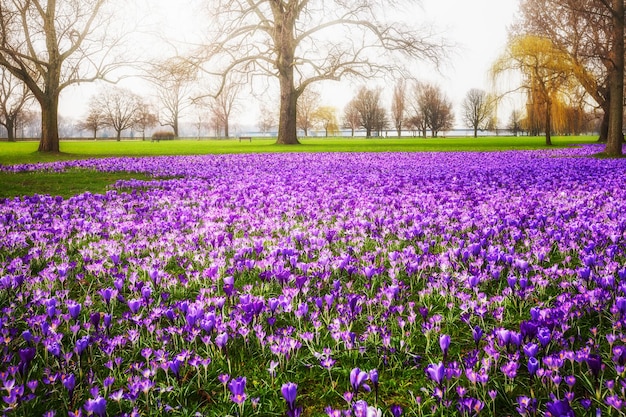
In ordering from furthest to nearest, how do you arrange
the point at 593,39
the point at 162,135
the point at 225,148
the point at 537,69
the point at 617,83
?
the point at 162,135, the point at 225,148, the point at 537,69, the point at 593,39, the point at 617,83

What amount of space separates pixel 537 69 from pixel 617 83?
48.2 feet

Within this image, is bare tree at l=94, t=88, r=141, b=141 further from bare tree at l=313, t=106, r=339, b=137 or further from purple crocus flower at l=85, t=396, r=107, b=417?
purple crocus flower at l=85, t=396, r=107, b=417

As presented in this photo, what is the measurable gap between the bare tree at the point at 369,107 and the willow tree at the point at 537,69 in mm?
75211

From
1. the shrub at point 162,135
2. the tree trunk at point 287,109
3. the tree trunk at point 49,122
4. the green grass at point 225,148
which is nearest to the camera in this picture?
the green grass at point 225,148

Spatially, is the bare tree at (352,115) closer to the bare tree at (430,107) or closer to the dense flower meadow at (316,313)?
the bare tree at (430,107)

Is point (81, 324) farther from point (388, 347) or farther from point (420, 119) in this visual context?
point (420, 119)

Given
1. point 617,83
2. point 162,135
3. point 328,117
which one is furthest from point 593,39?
point 162,135

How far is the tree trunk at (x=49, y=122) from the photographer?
84.1ft

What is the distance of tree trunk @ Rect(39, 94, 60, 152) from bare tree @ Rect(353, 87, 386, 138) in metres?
86.7

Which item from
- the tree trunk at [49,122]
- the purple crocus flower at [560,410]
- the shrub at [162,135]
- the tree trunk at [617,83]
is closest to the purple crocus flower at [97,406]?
the purple crocus flower at [560,410]

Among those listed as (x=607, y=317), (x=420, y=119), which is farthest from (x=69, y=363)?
(x=420, y=119)

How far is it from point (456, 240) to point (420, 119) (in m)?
107

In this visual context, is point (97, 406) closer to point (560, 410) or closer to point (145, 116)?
point (560, 410)

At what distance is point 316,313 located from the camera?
2877 millimetres
